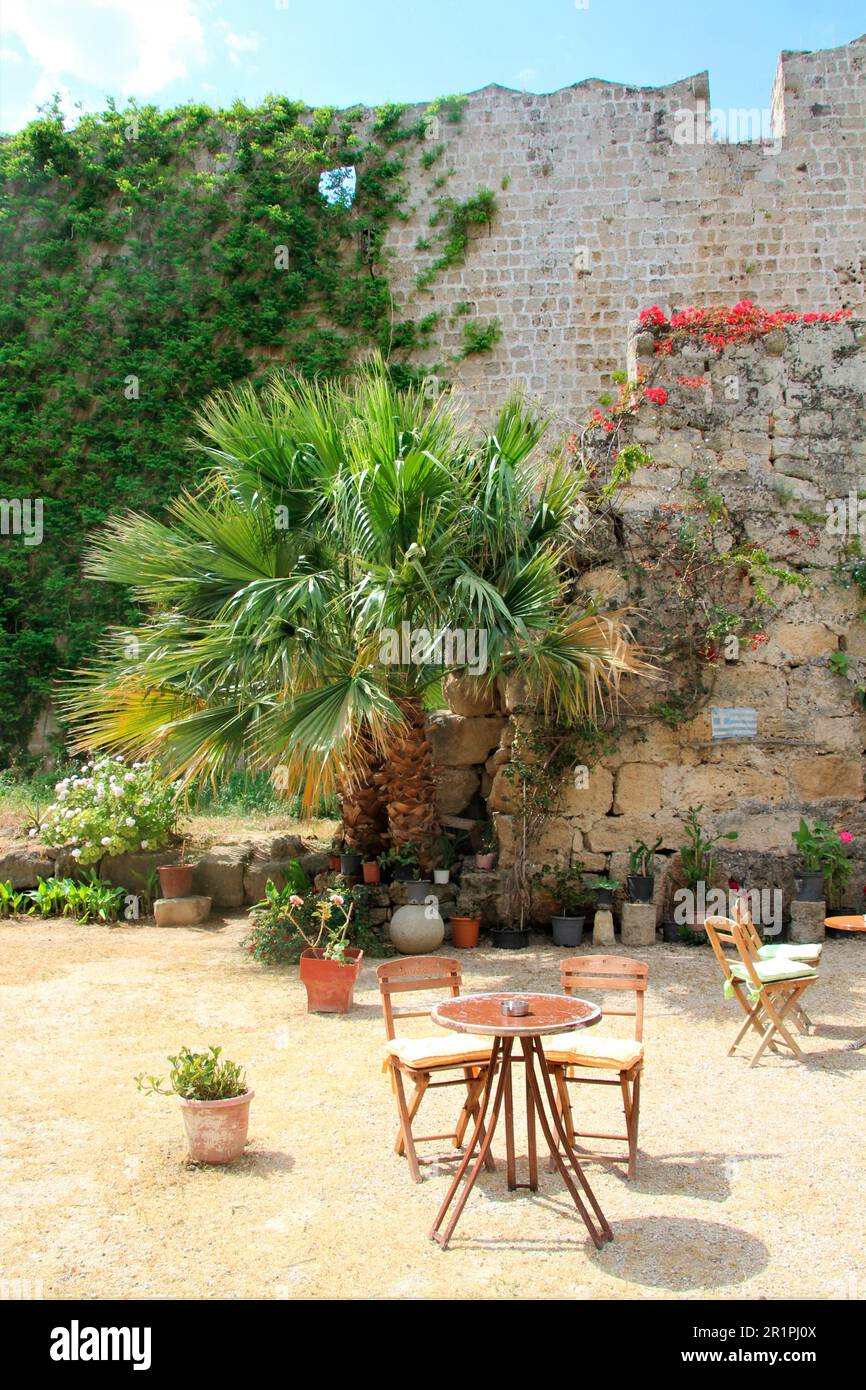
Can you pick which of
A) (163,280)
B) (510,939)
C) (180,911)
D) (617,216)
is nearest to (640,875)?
(510,939)

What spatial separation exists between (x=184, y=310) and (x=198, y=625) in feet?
28.1

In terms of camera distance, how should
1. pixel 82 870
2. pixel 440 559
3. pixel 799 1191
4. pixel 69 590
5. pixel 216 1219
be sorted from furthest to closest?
pixel 69 590 < pixel 82 870 < pixel 440 559 < pixel 799 1191 < pixel 216 1219

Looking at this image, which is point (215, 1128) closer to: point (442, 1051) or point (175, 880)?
point (442, 1051)

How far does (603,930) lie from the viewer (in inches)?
328

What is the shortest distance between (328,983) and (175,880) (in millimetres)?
3443

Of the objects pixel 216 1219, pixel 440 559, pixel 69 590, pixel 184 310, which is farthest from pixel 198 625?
pixel 184 310

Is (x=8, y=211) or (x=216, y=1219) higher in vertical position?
(x=8, y=211)

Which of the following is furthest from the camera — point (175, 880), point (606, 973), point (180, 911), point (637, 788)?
point (175, 880)

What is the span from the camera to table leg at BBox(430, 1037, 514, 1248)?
3.49m

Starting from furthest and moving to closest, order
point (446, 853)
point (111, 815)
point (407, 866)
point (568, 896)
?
point (111, 815) < point (446, 853) < point (568, 896) < point (407, 866)

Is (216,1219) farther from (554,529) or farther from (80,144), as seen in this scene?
(80,144)

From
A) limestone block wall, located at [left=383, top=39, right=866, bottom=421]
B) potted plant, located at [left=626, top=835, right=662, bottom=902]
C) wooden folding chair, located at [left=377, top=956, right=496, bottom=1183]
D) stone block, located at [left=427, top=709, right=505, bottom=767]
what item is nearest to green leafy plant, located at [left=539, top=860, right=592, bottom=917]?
potted plant, located at [left=626, top=835, right=662, bottom=902]

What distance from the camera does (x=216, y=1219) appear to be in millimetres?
3656

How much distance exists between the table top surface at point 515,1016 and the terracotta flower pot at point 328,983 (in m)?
2.37
